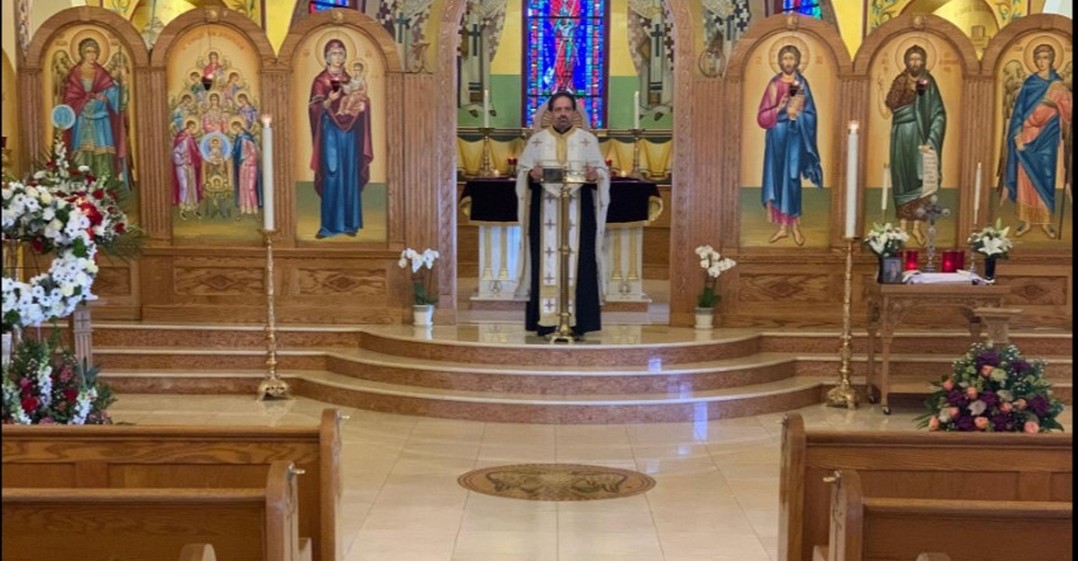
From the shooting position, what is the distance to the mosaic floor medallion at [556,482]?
6844mm

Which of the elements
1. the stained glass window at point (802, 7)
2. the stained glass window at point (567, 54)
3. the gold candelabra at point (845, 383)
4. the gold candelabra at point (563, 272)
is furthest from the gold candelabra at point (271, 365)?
the stained glass window at point (802, 7)

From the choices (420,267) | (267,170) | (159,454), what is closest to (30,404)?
(159,454)

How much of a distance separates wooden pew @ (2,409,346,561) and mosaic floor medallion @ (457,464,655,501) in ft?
8.49

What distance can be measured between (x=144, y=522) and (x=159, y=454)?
2.62 ft

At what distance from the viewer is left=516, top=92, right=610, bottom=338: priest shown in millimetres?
9859

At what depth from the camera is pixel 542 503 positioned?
21.8 ft

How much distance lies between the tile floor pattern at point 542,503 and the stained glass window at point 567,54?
922 centimetres

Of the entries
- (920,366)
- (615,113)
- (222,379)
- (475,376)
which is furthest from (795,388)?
(615,113)

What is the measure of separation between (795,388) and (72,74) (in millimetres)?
7526

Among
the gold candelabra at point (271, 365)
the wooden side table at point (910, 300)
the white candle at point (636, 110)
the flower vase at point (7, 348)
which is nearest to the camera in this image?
the flower vase at point (7, 348)

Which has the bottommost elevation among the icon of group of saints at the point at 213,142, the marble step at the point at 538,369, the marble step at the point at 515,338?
the marble step at the point at 538,369

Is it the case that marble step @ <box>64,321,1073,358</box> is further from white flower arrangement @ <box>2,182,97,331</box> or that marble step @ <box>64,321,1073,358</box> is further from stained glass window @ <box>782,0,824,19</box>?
stained glass window @ <box>782,0,824,19</box>

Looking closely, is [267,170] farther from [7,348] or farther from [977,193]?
[977,193]

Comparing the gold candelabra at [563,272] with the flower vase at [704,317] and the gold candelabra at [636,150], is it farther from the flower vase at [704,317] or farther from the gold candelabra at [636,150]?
the gold candelabra at [636,150]
